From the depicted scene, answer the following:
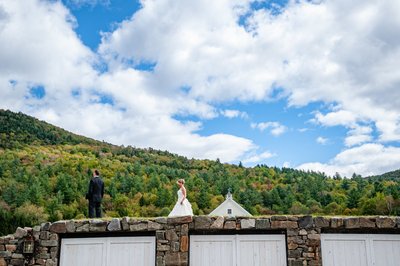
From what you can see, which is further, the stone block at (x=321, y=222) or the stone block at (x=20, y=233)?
the stone block at (x=20, y=233)

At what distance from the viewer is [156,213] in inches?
1475

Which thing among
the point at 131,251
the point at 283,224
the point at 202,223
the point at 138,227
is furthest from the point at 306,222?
the point at 131,251

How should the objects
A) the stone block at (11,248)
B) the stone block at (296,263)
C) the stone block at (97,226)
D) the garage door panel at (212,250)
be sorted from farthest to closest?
the stone block at (11,248) < the stone block at (97,226) < the garage door panel at (212,250) < the stone block at (296,263)

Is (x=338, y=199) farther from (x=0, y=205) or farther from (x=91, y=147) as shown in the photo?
(x=91, y=147)

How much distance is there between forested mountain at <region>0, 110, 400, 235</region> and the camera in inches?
1388

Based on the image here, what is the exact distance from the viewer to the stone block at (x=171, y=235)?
1098 cm

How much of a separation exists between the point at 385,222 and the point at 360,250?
0.95 m

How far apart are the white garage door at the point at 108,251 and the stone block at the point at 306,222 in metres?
3.82

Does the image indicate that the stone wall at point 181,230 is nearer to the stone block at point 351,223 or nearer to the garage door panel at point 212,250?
the stone block at point 351,223

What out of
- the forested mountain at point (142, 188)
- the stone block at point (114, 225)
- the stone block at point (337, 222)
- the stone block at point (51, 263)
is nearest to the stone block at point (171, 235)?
the stone block at point (114, 225)

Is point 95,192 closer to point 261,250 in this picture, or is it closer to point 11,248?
point 11,248

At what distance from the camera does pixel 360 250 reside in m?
11.0

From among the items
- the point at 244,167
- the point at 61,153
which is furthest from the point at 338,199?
the point at 61,153

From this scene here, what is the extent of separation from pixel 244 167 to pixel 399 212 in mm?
32057
